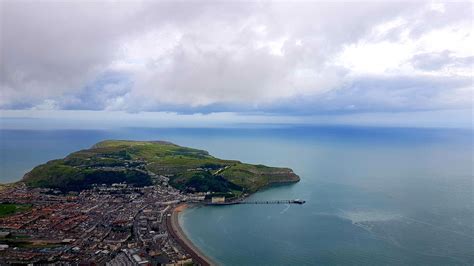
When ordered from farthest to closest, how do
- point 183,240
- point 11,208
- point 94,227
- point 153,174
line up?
point 153,174
point 11,208
point 94,227
point 183,240

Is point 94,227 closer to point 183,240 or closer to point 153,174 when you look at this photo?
point 183,240

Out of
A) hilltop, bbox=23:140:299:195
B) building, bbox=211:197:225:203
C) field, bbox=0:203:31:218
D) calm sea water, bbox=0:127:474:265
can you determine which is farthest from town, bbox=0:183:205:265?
calm sea water, bbox=0:127:474:265

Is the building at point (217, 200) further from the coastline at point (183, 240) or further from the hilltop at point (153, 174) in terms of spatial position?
the coastline at point (183, 240)

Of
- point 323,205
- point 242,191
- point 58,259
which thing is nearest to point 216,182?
point 242,191

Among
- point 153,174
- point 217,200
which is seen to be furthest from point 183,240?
point 153,174

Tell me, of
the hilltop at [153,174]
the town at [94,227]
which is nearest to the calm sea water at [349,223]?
the town at [94,227]

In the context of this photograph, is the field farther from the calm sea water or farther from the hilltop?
the calm sea water

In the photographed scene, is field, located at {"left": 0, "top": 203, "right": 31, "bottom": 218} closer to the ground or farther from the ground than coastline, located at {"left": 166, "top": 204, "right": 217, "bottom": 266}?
farther from the ground
